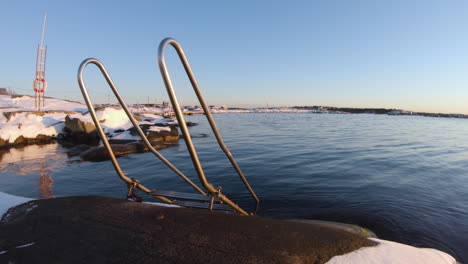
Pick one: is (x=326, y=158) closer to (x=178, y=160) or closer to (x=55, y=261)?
(x=178, y=160)

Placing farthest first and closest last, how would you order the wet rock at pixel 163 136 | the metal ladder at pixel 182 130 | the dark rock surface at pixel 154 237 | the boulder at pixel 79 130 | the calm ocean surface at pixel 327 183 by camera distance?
the boulder at pixel 79 130 < the wet rock at pixel 163 136 < the calm ocean surface at pixel 327 183 < the dark rock surface at pixel 154 237 < the metal ladder at pixel 182 130

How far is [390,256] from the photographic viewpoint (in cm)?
204

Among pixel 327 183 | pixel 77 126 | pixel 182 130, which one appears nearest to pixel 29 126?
pixel 77 126

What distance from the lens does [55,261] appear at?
175 cm

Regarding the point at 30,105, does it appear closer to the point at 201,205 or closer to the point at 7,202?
the point at 7,202

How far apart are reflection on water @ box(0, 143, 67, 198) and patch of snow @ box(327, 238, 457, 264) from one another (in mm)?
6591

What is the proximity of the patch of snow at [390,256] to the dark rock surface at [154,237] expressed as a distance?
73mm

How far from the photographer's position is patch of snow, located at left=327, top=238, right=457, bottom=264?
6.34ft

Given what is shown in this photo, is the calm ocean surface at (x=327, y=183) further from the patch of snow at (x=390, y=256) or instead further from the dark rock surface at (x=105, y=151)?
the patch of snow at (x=390, y=256)

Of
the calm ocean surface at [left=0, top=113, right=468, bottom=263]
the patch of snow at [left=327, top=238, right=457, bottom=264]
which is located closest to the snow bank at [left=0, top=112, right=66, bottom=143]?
the calm ocean surface at [left=0, top=113, right=468, bottom=263]

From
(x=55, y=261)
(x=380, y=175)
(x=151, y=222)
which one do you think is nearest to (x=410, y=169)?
(x=380, y=175)

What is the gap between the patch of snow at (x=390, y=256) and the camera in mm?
1934

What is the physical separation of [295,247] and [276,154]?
9353 millimetres

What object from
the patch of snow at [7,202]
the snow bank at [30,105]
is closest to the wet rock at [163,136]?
the patch of snow at [7,202]
